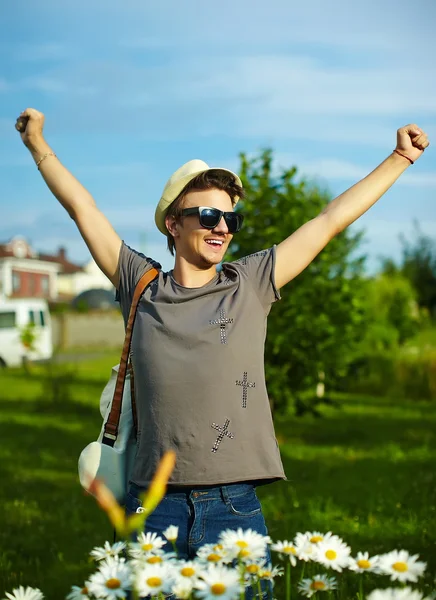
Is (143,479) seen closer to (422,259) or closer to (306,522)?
(306,522)

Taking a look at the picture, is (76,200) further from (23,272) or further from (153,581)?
(23,272)

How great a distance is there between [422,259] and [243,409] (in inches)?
1967

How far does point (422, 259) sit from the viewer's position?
167 feet

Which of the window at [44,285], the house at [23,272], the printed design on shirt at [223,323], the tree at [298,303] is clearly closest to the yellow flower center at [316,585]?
the printed design on shirt at [223,323]

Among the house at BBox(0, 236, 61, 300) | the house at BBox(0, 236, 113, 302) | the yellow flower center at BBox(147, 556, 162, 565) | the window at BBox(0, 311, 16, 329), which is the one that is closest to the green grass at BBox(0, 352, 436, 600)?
the yellow flower center at BBox(147, 556, 162, 565)

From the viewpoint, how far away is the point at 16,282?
6281cm

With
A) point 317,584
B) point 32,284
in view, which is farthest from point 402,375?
point 32,284

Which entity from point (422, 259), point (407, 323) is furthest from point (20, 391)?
point (422, 259)

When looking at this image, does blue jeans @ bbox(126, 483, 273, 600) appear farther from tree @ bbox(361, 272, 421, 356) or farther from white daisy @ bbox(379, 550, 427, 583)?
tree @ bbox(361, 272, 421, 356)

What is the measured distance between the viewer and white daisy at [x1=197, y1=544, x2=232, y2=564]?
1.76 m

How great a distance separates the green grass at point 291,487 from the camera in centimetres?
562

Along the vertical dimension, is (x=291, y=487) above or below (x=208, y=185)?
below

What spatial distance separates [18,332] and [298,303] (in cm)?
1618

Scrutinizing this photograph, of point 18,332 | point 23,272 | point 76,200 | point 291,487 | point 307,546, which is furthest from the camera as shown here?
point 23,272
